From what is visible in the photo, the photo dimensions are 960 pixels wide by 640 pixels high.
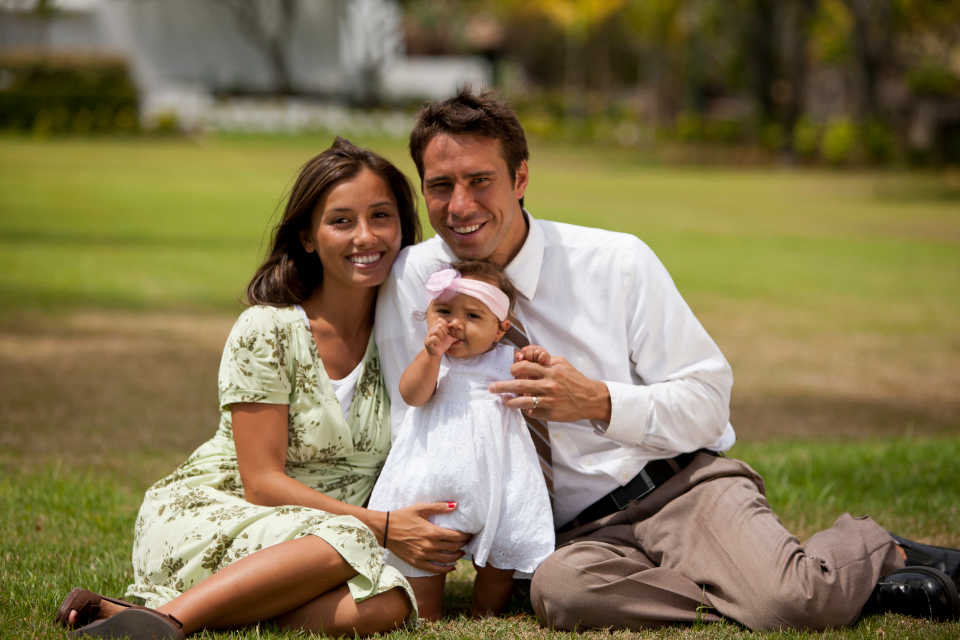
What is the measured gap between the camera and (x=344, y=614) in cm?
365

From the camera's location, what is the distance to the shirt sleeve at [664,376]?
3.90 meters

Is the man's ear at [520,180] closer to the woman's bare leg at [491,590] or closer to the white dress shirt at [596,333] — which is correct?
the white dress shirt at [596,333]

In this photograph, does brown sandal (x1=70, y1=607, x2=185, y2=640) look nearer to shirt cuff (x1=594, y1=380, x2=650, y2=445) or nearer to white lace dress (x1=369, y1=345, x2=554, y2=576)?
white lace dress (x1=369, y1=345, x2=554, y2=576)

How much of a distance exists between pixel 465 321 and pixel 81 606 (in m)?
1.47

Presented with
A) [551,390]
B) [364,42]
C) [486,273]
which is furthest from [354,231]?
[364,42]

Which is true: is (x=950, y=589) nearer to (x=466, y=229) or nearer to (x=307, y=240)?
(x=466, y=229)

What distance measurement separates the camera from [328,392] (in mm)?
3986

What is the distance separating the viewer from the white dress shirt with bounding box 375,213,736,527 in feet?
13.2

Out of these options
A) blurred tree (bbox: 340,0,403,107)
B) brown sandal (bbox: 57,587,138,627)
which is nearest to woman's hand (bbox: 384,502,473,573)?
brown sandal (bbox: 57,587,138,627)

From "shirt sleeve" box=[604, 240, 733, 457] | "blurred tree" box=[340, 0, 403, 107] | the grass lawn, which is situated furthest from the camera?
"blurred tree" box=[340, 0, 403, 107]

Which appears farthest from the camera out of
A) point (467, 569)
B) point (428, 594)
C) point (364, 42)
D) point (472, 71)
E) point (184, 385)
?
point (472, 71)

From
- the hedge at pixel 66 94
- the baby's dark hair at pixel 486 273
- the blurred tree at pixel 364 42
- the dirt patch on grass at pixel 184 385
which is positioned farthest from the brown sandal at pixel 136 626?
the blurred tree at pixel 364 42

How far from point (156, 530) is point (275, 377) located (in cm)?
64

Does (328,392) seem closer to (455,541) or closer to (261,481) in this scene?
(261,481)
